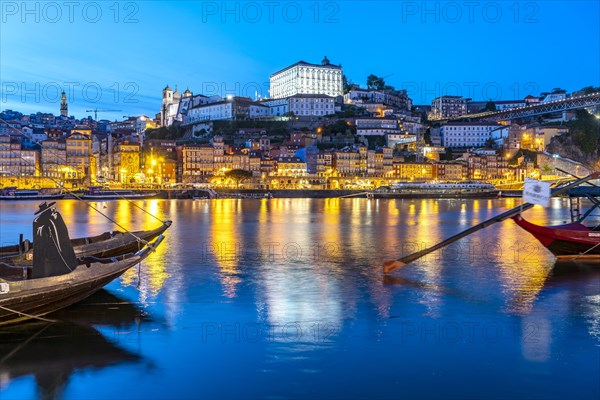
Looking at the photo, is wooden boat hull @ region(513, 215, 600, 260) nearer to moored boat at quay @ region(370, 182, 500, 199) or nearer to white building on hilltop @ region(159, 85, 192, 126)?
moored boat at quay @ region(370, 182, 500, 199)

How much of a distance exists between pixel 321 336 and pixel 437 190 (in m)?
83.4

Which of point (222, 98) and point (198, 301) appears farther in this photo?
point (222, 98)

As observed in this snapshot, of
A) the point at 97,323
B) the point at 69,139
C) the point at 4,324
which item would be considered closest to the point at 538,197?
the point at 97,323

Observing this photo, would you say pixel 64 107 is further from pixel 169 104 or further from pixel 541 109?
pixel 541 109

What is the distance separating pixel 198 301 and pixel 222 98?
364 feet

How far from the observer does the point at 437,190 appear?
297 ft

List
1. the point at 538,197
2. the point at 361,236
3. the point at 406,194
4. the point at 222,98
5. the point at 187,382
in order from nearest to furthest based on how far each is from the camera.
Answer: the point at 187,382 → the point at 538,197 → the point at 361,236 → the point at 406,194 → the point at 222,98

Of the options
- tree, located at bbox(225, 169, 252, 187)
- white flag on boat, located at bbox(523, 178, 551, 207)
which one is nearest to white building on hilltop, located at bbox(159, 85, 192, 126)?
tree, located at bbox(225, 169, 252, 187)

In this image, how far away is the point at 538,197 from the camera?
10.3 meters

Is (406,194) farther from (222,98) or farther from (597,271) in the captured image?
(597,271)

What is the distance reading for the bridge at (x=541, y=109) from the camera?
311ft

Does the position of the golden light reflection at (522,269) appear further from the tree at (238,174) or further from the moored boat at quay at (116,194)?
the tree at (238,174)

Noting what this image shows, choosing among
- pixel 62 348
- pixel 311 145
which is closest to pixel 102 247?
pixel 62 348

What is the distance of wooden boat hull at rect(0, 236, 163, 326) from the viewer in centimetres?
922
